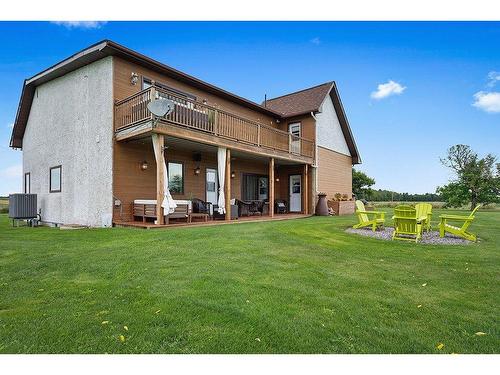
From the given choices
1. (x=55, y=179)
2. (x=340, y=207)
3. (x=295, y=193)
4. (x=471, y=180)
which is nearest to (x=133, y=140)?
(x=55, y=179)

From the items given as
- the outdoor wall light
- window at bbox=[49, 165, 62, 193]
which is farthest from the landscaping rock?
window at bbox=[49, 165, 62, 193]

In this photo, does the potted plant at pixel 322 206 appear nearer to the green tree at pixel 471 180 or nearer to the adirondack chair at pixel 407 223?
the adirondack chair at pixel 407 223

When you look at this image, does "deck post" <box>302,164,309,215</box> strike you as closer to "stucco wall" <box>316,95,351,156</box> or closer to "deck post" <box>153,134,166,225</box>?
"stucco wall" <box>316,95,351,156</box>

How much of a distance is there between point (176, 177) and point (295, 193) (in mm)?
8317

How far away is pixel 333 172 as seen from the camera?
64.6ft

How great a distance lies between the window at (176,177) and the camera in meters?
12.6

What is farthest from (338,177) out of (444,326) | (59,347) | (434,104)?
(59,347)

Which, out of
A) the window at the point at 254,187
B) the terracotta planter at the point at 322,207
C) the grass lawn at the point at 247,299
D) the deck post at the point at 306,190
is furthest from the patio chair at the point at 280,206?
the grass lawn at the point at 247,299

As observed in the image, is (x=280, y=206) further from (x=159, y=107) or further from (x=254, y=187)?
(x=159, y=107)

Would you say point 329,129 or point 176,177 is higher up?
point 329,129

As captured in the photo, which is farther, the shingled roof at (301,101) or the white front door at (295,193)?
the white front door at (295,193)

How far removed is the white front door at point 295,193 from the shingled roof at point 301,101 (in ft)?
12.6

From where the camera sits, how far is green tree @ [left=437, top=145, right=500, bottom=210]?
84.4ft

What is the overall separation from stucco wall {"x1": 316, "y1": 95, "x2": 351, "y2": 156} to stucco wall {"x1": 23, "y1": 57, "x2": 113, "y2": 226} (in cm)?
1158
